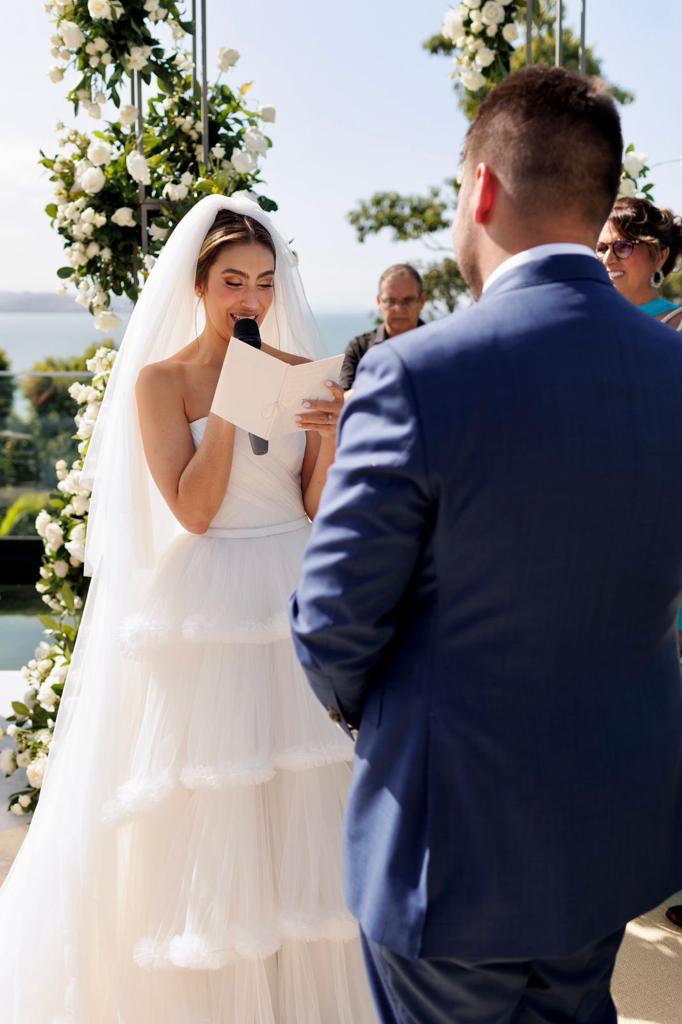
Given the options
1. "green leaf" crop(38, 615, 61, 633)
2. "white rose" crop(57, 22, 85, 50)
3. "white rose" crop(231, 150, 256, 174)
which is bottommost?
"green leaf" crop(38, 615, 61, 633)

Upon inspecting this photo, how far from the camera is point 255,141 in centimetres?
375

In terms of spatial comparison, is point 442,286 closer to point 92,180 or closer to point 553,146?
point 92,180

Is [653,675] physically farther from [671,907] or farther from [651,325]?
[671,907]

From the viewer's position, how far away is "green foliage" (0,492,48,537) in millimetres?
8883

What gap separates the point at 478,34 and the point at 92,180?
152cm

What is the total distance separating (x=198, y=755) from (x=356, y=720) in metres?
0.97

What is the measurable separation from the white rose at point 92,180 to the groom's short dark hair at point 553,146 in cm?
286

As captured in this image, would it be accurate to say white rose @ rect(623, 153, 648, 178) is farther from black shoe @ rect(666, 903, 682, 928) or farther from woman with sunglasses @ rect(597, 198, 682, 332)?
black shoe @ rect(666, 903, 682, 928)

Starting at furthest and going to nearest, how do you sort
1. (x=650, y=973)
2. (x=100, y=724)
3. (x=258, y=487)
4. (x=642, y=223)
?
(x=642, y=223)
(x=650, y=973)
(x=258, y=487)
(x=100, y=724)

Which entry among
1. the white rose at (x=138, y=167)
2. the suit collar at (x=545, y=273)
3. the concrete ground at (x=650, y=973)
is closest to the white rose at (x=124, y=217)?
the white rose at (x=138, y=167)

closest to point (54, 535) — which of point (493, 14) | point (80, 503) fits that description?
point (80, 503)

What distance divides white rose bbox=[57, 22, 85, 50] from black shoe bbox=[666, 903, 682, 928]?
361cm

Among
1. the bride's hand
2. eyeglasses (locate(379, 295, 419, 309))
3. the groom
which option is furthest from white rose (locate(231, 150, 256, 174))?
the groom

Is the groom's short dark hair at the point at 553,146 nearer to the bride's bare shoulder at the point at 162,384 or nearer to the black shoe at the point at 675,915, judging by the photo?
the bride's bare shoulder at the point at 162,384
